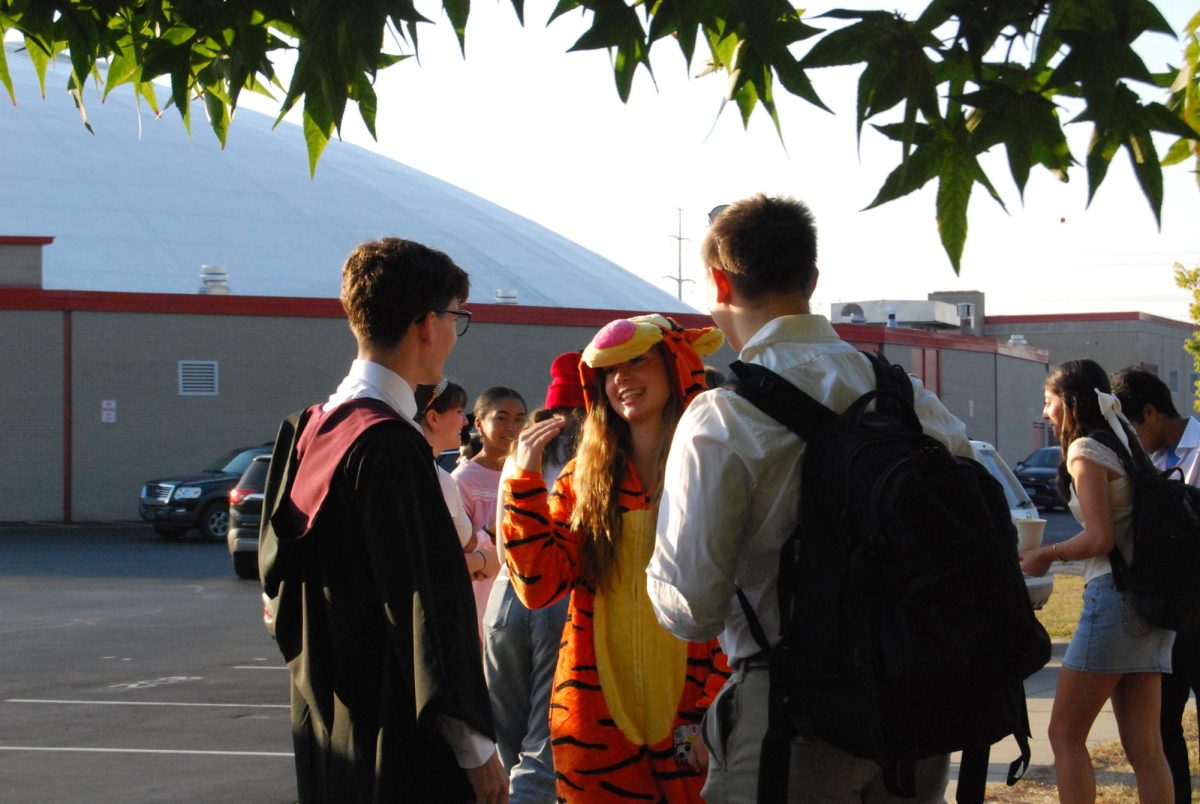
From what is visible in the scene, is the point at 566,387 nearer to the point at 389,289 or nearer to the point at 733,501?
the point at 389,289

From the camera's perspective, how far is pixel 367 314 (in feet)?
11.1

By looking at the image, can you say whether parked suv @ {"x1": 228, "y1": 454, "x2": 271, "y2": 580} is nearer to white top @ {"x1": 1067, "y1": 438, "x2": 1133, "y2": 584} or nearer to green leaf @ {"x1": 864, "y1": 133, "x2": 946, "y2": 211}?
white top @ {"x1": 1067, "y1": 438, "x2": 1133, "y2": 584}

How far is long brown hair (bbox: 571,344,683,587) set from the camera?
4.09 m

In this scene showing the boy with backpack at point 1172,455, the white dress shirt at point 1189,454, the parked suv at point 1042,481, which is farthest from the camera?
the parked suv at point 1042,481

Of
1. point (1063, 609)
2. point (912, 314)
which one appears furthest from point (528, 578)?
point (912, 314)

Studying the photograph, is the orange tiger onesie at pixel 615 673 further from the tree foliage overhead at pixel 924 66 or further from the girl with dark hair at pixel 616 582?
the tree foliage overhead at pixel 924 66

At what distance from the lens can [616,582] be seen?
4.08 m

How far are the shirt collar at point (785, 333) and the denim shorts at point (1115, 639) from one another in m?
2.57

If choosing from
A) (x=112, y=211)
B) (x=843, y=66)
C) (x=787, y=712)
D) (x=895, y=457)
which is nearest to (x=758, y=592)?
(x=787, y=712)

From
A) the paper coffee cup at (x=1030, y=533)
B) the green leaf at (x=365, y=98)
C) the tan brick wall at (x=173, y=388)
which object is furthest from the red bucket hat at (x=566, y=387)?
the tan brick wall at (x=173, y=388)

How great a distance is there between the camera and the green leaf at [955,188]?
9.64 ft

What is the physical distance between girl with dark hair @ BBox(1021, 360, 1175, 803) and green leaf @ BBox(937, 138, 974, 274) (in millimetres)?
2419

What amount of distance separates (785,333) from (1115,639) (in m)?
2.70

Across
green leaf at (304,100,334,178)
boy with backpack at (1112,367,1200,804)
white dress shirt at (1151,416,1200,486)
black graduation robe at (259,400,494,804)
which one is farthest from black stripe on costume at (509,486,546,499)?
white dress shirt at (1151,416,1200,486)
